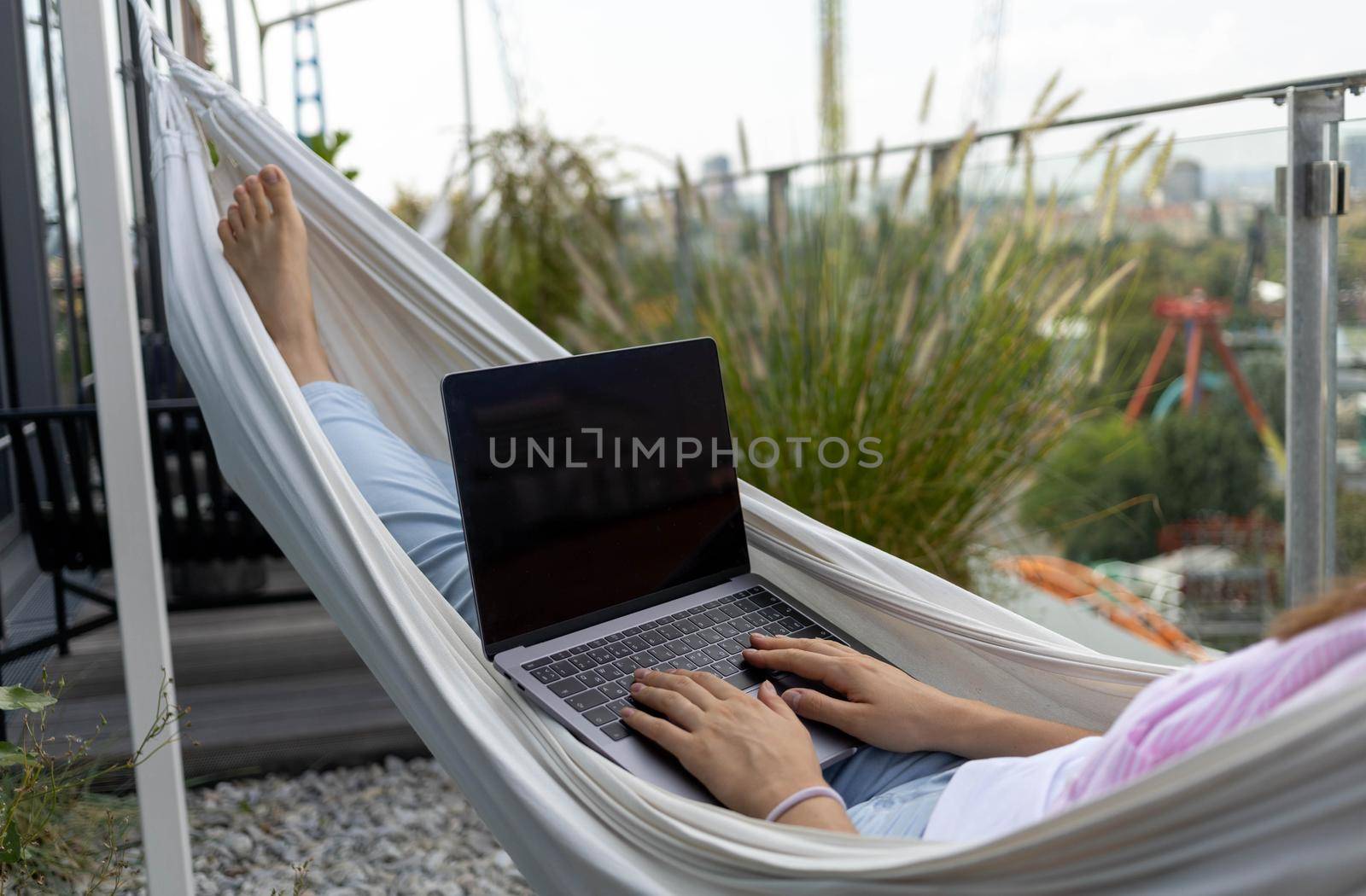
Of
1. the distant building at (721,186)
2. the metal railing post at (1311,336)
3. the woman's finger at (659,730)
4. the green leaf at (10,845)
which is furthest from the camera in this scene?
the distant building at (721,186)

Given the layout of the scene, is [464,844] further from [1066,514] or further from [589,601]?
[1066,514]

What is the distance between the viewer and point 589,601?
108 cm

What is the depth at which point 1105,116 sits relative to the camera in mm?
2107

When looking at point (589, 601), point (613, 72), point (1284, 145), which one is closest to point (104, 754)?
point (589, 601)

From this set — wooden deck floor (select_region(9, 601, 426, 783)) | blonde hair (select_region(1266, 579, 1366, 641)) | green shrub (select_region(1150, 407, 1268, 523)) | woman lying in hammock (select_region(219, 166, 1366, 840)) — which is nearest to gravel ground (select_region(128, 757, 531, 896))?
wooden deck floor (select_region(9, 601, 426, 783))

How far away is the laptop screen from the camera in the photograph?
1.01 meters

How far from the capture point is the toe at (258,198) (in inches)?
53.0

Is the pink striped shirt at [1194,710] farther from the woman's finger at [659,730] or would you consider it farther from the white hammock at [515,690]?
the woman's finger at [659,730]

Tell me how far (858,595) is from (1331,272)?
3.91 feet

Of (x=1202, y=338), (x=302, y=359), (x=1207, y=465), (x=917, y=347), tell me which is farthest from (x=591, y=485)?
(x=1207, y=465)

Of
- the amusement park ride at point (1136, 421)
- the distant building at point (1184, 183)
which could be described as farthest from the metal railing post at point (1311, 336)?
the distant building at point (1184, 183)

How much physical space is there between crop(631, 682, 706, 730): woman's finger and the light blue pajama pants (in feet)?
0.49

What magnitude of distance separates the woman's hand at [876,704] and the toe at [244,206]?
2.93 feet

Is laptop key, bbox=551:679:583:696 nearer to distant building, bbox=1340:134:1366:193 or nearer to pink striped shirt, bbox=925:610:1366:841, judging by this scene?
pink striped shirt, bbox=925:610:1366:841
